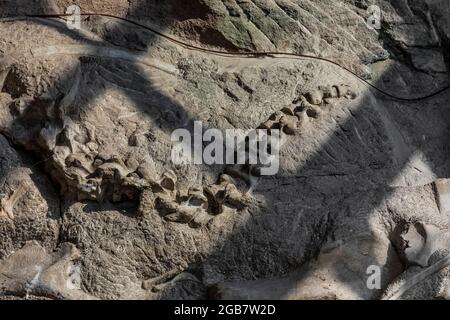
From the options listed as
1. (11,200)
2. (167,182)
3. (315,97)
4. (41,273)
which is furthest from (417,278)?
(11,200)

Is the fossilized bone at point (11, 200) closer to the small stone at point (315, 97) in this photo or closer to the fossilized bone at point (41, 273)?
the fossilized bone at point (41, 273)

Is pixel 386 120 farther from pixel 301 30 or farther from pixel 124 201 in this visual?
pixel 124 201

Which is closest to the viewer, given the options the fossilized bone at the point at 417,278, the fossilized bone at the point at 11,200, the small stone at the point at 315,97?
the fossilized bone at the point at 417,278

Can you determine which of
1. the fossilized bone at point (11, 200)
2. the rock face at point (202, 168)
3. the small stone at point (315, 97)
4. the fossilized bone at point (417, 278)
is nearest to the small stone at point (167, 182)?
the rock face at point (202, 168)

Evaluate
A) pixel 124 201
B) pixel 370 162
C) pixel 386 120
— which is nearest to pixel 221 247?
pixel 124 201

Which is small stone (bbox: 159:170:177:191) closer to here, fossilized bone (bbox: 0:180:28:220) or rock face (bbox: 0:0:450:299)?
rock face (bbox: 0:0:450:299)

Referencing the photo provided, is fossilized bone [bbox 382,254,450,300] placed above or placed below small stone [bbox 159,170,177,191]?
below

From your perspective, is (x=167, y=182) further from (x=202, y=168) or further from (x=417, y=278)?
(x=417, y=278)

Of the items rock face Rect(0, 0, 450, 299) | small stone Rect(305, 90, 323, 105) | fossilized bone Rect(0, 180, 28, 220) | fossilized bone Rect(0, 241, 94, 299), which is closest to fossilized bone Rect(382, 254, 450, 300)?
rock face Rect(0, 0, 450, 299)
